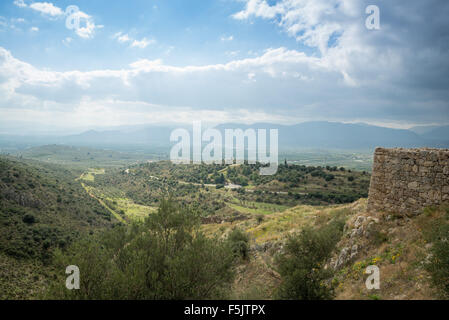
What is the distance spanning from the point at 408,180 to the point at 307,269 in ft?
19.4

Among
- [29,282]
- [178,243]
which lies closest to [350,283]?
[178,243]

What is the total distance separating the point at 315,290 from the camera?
804 centimetres

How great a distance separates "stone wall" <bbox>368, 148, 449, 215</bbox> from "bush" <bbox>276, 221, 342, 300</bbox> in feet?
9.69

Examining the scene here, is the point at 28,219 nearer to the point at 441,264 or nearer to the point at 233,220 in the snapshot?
the point at 233,220

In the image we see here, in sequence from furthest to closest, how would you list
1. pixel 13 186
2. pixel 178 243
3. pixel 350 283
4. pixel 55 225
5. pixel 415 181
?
pixel 13 186, pixel 55 225, pixel 178 243, pixel 415 181, pixel 350 283

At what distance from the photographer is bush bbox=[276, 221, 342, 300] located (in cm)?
833

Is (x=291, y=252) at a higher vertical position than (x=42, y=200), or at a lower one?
higher

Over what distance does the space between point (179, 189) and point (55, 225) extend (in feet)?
141

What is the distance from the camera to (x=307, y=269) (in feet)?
28.9
